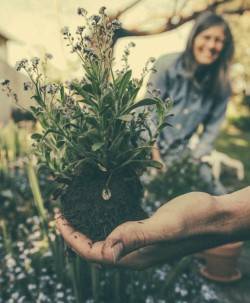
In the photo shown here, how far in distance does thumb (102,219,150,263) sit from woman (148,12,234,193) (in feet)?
9.29

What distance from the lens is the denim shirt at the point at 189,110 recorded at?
183 inches

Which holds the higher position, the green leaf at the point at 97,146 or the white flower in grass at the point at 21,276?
the green leaf at the point at 97,146

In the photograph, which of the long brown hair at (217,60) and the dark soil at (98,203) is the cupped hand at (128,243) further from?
the long brown hair at (217,60)

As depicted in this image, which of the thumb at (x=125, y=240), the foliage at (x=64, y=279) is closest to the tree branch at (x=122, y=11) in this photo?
the foliage at (x=64, y=279)

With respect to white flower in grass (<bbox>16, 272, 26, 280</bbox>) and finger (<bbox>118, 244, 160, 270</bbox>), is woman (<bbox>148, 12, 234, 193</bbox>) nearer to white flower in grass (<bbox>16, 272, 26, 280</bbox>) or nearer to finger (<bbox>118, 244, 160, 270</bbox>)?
white flower in grass (<bbox>16, 272, 26, 280</bbox>)

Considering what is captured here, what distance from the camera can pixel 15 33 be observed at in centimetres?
625

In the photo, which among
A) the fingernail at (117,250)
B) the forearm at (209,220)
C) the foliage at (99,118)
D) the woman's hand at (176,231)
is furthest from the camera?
the foliage at (99,118)

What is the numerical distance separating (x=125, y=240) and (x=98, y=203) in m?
0.39

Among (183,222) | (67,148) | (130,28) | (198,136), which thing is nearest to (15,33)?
(130,28)

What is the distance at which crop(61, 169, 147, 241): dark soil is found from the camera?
6.31ft

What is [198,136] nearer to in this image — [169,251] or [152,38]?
[152,38]

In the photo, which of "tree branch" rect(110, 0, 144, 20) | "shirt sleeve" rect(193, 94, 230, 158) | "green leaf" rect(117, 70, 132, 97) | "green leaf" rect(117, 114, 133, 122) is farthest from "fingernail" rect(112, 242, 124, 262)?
"tree branch" rect(110, 0, 144, 20)

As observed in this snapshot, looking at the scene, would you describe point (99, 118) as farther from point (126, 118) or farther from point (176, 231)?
point (176, 231)

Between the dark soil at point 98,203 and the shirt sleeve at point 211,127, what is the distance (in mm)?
2850
